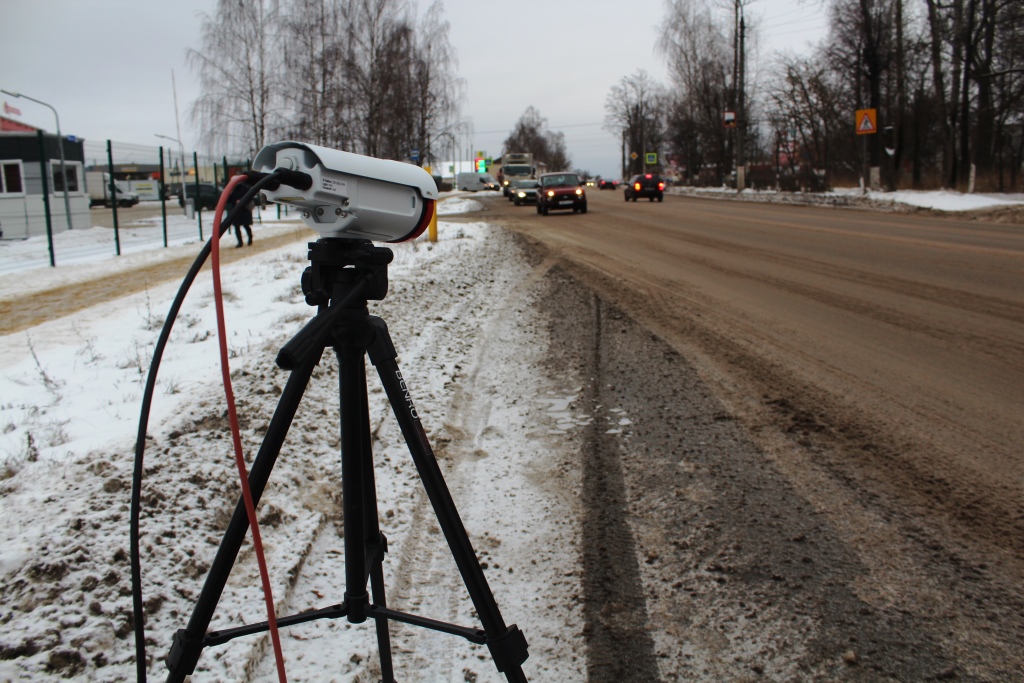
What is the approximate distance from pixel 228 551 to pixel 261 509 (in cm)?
177

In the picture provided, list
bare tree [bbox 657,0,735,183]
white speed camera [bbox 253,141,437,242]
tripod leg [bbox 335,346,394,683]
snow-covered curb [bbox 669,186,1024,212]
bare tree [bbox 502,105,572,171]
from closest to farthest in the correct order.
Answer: white speed camera [bbox 253,141,437,242] < tripod leg [bbox 335,346,394,683] < snow-covered curb [bbox 669,186,1024,212] < bare tree [bbox 657,0,735,183] < bare tree [bbox 502,105,572,171]

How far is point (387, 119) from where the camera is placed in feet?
85.0

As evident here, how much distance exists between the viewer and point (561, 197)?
99.8 feet

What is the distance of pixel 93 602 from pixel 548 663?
1490mm

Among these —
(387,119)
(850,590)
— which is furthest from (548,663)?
(387,119)

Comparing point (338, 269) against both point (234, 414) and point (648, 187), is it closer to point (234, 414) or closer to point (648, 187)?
point (234, 414)

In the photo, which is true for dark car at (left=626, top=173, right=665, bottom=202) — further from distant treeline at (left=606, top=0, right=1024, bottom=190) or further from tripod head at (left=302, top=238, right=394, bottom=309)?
tripod head at (left=302, top=238, right=394, bottom=309)

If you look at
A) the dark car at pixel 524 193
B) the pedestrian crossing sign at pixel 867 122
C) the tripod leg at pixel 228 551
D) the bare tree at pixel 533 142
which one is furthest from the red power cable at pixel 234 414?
the bare tree at pixel 533 142

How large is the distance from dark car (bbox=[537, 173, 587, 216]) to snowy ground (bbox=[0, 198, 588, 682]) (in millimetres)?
23861

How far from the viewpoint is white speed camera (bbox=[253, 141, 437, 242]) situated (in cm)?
166

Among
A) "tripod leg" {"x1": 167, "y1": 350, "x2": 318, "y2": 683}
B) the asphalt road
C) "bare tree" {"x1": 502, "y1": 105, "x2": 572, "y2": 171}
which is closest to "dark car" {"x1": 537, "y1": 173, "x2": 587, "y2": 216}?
the asphalt road

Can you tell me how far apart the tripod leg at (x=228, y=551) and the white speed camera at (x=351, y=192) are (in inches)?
12.4

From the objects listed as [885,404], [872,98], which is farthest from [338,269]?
[872,98]

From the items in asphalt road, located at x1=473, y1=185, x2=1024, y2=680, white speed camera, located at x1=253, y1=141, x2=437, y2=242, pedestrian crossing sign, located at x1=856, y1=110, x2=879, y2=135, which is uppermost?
pedestrian crossing sign, located at x1=856, y1=110, x2=879, y2=135
